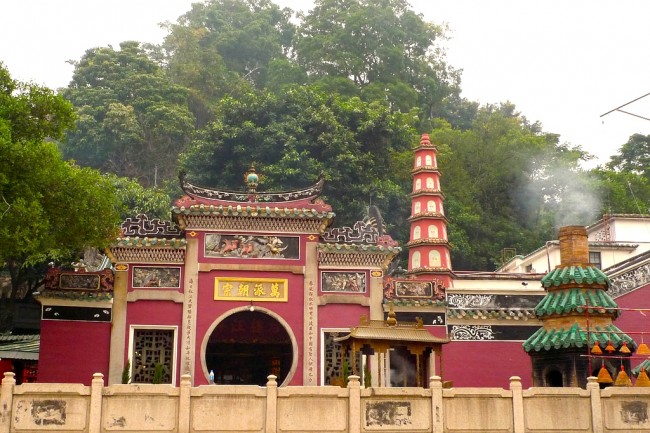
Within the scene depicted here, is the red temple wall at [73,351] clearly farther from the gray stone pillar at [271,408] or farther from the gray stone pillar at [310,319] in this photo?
the gray stone pillar at [271,408]

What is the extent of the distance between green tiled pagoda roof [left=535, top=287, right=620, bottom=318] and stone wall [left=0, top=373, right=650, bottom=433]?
1.97m

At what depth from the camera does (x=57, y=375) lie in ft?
71.1

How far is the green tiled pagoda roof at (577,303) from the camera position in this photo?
57.2 feet

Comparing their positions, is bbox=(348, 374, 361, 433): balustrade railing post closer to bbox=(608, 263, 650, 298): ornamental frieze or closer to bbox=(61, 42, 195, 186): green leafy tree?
bbox=(608, 263, 650, 298): ornamental frieze

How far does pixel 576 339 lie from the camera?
669 inches

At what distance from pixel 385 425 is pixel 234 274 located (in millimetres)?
8462

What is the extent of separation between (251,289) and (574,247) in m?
8.56

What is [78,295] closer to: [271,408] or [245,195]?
[245,195]

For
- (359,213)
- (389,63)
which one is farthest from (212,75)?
(359,213)

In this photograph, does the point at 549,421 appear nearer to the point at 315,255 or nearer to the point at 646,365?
the point at 646,365

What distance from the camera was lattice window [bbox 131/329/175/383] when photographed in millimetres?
22016

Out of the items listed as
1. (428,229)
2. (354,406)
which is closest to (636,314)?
(428,229)

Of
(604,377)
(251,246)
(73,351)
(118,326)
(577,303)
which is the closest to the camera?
(604,377)

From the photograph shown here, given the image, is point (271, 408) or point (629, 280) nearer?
point (271, 408)
